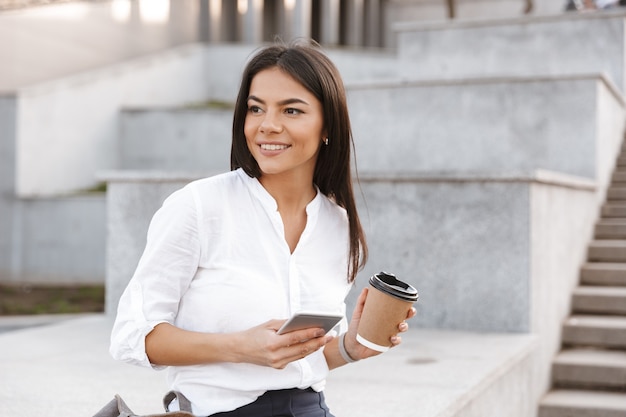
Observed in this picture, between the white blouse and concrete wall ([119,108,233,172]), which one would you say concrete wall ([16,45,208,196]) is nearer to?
concrete wall ([119,108,233,172])

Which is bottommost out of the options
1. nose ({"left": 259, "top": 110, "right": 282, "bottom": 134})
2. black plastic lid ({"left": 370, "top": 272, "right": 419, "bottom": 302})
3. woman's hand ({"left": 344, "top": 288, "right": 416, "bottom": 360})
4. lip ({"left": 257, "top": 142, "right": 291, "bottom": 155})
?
woman's hand ({"left": 344, "top": 288, "right": 416, "bottom": 360})

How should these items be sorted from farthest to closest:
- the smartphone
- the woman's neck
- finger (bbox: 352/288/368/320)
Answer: the woman's neck → finger (bbox: 352/288/368/320) → the smartphone

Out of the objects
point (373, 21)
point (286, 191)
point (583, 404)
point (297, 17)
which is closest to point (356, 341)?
point (286, 191)

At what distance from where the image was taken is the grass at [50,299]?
1056 cm

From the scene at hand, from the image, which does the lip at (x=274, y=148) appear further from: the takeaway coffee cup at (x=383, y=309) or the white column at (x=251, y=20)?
the white column at (x=251, y=20)

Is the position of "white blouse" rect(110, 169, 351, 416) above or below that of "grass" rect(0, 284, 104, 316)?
above

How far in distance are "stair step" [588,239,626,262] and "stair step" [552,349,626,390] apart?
4.58ft

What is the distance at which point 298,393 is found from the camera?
257cm

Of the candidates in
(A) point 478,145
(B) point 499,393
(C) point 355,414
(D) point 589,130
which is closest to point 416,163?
(A) point 478,145

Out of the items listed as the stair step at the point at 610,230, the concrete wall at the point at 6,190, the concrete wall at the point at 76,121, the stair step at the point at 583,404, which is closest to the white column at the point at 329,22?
the concrete wall at the point at 76,121

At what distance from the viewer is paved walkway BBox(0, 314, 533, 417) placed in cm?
416

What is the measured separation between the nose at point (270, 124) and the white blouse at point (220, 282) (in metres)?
0.16

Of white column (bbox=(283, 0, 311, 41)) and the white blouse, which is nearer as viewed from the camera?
the white blouse

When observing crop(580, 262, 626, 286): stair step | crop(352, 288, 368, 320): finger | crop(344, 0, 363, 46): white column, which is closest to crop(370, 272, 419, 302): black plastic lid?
crop(352, 288, 368, 320): finger
